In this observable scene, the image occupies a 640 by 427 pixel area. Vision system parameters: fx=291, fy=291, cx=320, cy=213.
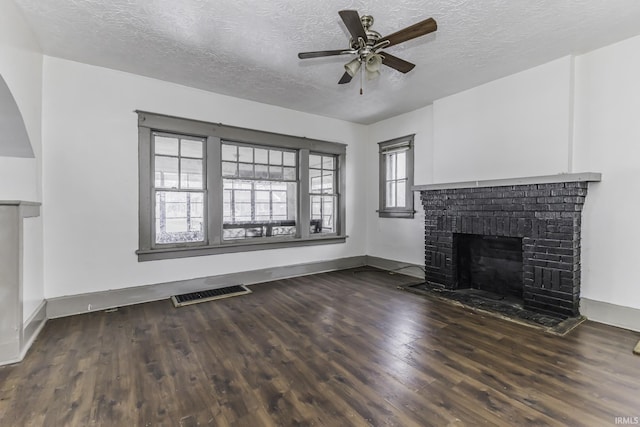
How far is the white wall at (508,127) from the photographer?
3.35 metres

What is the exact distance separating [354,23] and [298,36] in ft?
3.04

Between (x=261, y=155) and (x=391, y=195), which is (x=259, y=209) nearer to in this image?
(x=261, y=155)

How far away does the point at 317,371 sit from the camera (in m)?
2.21

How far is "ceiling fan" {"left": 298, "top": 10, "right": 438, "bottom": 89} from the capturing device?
213 centimetres

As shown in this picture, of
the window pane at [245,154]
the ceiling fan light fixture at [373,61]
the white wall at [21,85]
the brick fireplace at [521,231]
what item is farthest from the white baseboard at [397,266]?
the white wall at [21,85]

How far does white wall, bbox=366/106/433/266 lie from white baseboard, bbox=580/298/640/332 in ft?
7.02

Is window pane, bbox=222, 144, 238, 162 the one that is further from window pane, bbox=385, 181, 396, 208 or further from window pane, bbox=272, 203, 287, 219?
window pane, bbox=385, 181, 396, 208

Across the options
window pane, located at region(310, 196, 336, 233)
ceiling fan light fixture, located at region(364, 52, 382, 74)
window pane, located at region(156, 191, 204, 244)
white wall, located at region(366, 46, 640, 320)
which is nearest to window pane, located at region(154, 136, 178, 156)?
window pane, located at region(156, 191, 204, 244)

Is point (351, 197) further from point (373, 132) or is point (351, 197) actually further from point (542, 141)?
point (542, 141)

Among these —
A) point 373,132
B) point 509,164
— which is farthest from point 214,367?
point 373,132

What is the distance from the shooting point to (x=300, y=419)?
1.71 meters

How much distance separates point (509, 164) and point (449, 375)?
2.90 metres

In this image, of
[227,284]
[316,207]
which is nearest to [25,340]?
[227,284]

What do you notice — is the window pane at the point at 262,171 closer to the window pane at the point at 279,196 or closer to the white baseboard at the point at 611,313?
the window pane at the point at 279,196
